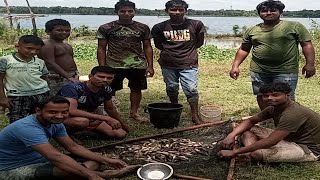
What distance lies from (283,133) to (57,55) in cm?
329

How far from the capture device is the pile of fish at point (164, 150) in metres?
5.20

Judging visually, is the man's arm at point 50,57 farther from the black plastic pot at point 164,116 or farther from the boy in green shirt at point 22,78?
the black plastic pot at point 164,116

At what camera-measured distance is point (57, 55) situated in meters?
6.10

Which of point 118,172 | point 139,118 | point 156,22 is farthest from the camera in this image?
point 156,22

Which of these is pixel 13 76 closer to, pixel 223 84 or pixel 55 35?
pixel 55 35

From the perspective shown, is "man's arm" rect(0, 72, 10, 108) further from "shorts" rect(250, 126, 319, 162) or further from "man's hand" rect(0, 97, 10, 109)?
"shorts" rect(250, 126, 319, 162)

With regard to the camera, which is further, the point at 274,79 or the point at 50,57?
the point at 274,79

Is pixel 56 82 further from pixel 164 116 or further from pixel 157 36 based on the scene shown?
pixel 157 36

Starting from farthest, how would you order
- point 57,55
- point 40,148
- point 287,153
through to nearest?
point 57,55
point 287,153
point 40,148

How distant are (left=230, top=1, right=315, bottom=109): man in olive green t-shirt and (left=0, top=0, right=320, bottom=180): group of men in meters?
0.01

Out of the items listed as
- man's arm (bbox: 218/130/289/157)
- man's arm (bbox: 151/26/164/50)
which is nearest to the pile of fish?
man's arm (bbox: 218/130/289/157)

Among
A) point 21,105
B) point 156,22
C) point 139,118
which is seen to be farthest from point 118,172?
point 156,22

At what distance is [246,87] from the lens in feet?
34.7

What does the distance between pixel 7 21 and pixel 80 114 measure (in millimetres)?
26277
